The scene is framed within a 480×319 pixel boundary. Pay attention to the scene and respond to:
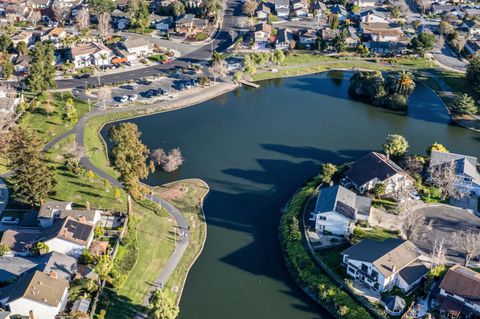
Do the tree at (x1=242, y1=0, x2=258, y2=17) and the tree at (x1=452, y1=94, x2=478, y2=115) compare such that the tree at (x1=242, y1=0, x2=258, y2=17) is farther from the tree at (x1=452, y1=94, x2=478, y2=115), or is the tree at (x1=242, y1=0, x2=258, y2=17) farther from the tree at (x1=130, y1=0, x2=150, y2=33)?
the tree at (x1=452, y1=94, x2=478, y2=115)

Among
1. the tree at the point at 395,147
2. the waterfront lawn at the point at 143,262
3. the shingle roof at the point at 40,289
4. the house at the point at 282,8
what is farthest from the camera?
the house at the point at 282,8

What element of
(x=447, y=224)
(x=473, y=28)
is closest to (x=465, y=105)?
(x=447, y=224)

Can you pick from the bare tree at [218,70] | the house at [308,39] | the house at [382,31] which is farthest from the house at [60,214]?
the house at [382,31]

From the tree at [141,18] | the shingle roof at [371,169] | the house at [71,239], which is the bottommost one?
the house at [71,239]

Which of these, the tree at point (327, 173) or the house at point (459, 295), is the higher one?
the tree at point (327, 173)

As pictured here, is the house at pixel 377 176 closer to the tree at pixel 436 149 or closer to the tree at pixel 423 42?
the tree at pixel 436 149

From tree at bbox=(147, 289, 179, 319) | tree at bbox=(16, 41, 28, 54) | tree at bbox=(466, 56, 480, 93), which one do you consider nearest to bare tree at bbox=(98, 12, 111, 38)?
tree at bbox=(16, 41, 28, 54)

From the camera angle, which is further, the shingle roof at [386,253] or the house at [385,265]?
the shingle roof at [386,253]

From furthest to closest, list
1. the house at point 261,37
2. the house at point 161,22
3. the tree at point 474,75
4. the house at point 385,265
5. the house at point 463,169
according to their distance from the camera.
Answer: the house at point 161,22, the house at point 261,37, the tree at point 474,75, the house at point 463,169, the house at point 385,265
